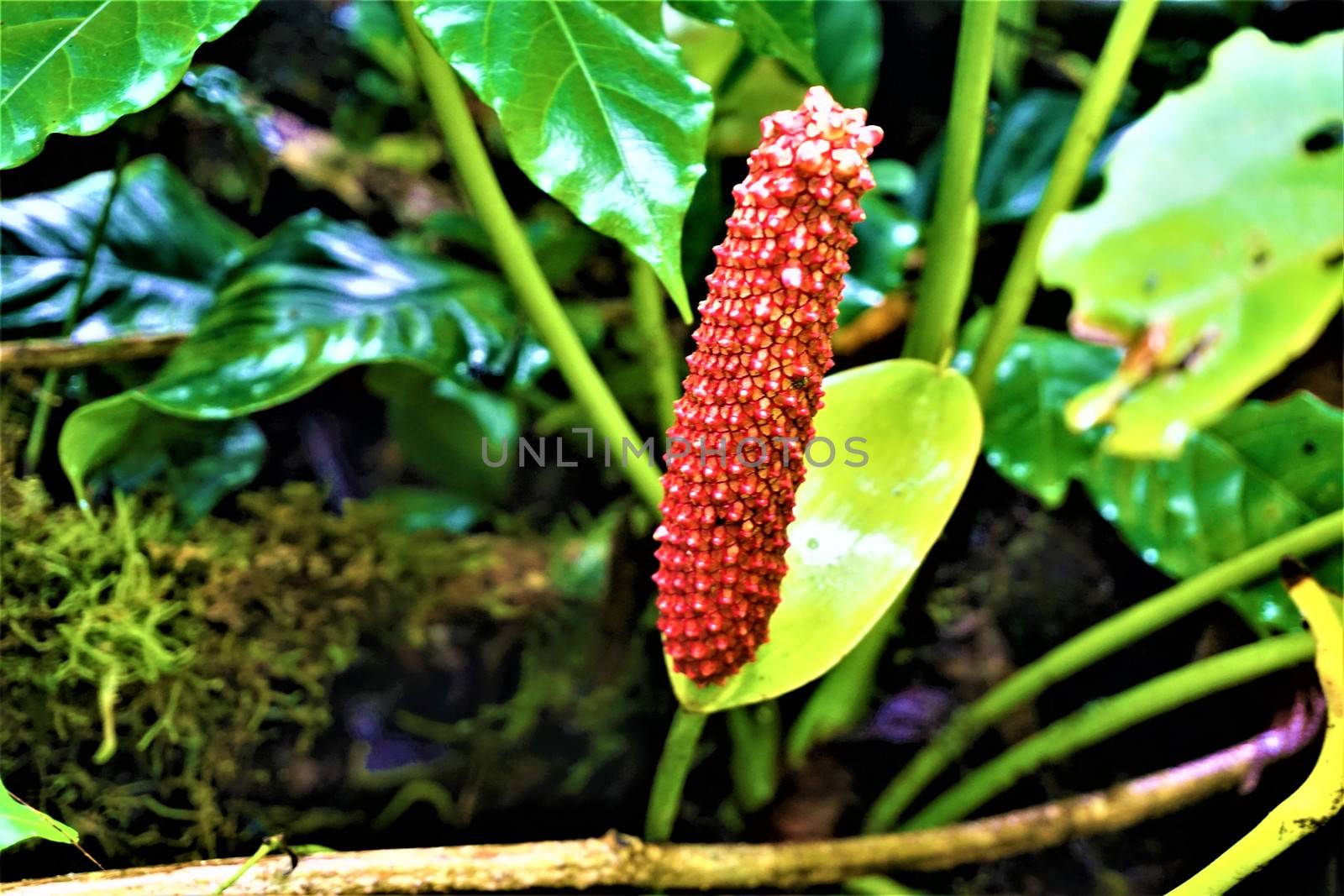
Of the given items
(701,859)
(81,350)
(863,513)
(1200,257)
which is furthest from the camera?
(81,350)

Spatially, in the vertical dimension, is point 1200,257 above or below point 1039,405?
above

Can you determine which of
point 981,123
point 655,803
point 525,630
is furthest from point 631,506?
point 981,123

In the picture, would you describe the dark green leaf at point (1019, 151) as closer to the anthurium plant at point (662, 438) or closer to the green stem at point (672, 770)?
the anthurium plant at point (662, 438)

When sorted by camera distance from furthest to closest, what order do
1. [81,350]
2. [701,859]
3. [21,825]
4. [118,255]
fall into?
[118,255]
[81,350]
[701,859]
[21,825]

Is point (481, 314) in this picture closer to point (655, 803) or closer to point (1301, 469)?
point (655, 803)

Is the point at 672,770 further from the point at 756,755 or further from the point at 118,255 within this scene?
the point at 118,255

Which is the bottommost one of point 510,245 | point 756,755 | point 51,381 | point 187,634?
point 756,755

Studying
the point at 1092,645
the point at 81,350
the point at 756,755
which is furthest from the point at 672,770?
the point at 81,350

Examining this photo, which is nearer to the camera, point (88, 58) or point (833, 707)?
point (88, 58)
